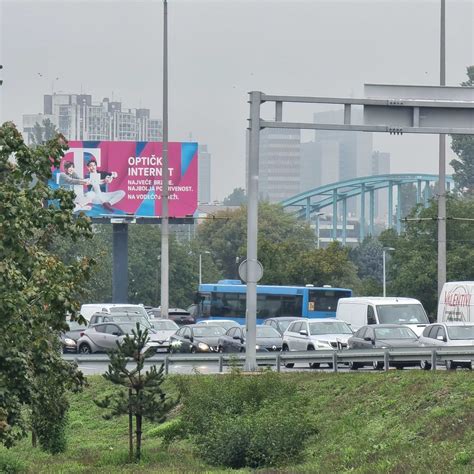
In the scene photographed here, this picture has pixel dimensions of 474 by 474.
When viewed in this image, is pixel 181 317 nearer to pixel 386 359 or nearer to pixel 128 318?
pixel 128 318

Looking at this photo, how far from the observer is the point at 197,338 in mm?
49125

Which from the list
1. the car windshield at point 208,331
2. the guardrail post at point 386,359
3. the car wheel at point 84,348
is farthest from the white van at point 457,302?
the guardrail post at point 386,359

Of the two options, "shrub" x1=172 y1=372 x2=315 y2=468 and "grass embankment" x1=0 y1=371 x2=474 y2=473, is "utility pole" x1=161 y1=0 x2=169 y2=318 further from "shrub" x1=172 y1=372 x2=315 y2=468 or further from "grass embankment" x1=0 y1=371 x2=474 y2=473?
"shrub" x1=172 y1=372 x2=315 y2=468

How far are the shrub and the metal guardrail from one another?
6.88 ft

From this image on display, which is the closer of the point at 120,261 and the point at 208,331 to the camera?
the point at 208,331

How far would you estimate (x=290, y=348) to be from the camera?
45.8 meters

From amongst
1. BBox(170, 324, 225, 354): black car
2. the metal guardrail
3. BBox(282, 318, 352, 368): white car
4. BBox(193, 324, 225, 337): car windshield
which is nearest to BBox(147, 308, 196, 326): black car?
BBox(193, 324, 225, 337): car windshield

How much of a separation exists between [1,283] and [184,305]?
9285cm

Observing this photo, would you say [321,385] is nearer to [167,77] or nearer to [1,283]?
[1,283]

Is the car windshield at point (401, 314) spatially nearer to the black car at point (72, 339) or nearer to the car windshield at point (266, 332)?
the car windshield at point (266, 332)

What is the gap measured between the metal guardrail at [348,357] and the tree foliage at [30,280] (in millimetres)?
9705

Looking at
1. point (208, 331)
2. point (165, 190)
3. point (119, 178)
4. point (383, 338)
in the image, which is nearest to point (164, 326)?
point (208, 331)

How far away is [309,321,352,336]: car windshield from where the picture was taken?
45.2 m

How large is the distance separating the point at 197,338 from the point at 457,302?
9.24 metres
